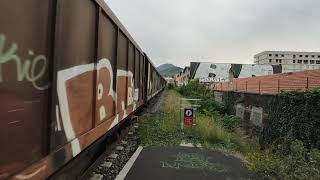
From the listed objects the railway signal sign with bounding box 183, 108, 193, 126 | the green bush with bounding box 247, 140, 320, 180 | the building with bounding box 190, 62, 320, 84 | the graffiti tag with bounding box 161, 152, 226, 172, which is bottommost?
the graffiti tag with bounding box 161, 152, 226, 172

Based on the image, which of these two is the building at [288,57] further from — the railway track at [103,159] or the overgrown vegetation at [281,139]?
the railway track at [103,159]

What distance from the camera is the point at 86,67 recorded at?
5.64 meters

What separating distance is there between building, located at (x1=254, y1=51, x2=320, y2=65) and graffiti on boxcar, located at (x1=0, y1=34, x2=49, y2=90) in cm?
10278

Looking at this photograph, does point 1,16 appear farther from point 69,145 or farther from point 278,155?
point 278,155

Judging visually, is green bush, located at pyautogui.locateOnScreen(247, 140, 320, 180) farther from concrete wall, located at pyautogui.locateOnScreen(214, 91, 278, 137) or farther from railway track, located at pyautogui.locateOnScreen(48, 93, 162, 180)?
concrete wall, located at pyautogui.locateOnScreen(214, 91, 278, 137)

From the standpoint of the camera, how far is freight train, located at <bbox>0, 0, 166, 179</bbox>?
10.5 feet

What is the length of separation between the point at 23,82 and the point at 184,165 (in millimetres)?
6829

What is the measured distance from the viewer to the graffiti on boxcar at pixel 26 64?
9.96 feet

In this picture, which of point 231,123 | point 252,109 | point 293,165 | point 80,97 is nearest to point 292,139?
point 293,165

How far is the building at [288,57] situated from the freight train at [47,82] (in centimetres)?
10086

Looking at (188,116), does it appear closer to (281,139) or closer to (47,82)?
(281,139)

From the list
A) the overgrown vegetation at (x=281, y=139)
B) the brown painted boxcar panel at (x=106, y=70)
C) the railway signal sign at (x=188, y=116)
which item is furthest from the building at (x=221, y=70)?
the brown painted boxcar panel at (x=106, y=70)

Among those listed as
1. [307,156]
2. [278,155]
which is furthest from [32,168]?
[278,155]

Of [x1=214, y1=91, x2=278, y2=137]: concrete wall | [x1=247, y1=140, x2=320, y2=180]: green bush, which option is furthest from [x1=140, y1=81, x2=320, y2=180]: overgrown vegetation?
[x1=214, y1=91, x2=278, y2=137]: concrete wall
